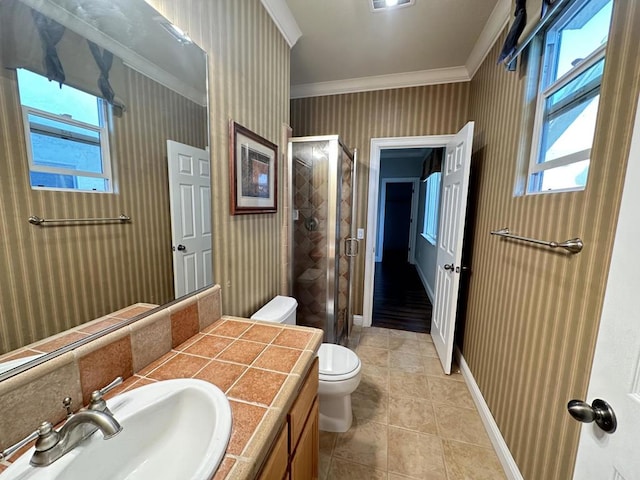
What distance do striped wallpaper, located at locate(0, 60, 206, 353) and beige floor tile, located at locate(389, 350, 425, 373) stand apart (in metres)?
2.01

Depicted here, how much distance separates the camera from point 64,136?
0.66 meters

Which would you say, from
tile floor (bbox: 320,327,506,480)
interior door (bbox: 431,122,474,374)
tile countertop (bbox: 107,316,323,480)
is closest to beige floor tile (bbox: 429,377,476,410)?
tile floor (bbox: 320,327,506,480)

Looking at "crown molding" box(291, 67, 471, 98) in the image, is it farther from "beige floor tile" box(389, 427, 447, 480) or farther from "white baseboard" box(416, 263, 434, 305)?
"beige floor tile" box(389, 427, 447, 480)

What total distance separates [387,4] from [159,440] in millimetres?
2431

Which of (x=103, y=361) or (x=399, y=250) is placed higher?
(x=103, y=361)

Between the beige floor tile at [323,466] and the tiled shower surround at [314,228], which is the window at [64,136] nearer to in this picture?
the tiled shower surround at [314,228]

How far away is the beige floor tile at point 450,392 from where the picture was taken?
1.88 meters

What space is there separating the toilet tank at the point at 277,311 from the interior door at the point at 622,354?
1322 mm

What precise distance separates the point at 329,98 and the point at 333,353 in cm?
253

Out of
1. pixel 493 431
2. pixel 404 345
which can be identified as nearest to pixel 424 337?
pixel 404 345

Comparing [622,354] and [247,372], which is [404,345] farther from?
[622,354]

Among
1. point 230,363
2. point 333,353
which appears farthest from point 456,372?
point 230,363

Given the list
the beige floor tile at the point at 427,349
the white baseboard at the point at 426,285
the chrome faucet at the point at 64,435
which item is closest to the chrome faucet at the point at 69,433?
the chrome faucet at the point at 64,435

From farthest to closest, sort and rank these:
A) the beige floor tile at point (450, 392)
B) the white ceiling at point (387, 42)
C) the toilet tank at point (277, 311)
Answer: the beige floor tile at point (450, 392)
the white ceiling at point (387, 42)
the toilet tank at point (277, 311)
